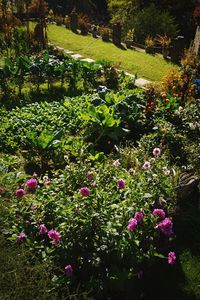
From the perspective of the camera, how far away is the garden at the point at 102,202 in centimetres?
378

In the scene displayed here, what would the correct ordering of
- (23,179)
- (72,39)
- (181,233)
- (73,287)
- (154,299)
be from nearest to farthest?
(73,287), (154,299), (181,233), (23,179), (72,39)

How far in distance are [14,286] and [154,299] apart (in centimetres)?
184

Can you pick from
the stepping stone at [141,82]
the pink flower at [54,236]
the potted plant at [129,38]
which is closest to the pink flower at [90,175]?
the pink flower at [54,236]

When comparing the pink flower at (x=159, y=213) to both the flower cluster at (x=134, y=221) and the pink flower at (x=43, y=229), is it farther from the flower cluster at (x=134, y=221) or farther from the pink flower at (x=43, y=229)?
the pink flower at (x=43, y=229)

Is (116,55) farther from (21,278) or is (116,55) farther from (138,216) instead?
(21,278)

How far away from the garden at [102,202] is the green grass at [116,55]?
13.7ft

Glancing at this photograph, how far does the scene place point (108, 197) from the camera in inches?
174

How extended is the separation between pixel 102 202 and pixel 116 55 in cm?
1104

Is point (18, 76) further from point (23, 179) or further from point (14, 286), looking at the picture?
point (14, 286)

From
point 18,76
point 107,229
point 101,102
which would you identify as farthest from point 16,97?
point 107,229

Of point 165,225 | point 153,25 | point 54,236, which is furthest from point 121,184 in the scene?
point 153,25

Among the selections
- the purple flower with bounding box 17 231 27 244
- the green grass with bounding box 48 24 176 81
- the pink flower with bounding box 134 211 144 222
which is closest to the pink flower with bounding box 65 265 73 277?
the purple flower with bounding box 17 231 27 244

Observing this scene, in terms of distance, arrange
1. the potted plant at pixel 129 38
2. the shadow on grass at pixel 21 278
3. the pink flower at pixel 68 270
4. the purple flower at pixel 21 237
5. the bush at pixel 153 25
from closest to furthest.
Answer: the shadow on grass at pixel 21 278
the pink flower at pixel 68 270
the purple flower at pixel 21 237
the potted plant at pixel 129 38
the bush at pixel 153 25

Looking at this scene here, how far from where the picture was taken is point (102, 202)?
420cm
